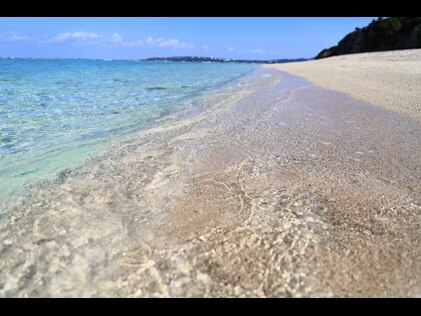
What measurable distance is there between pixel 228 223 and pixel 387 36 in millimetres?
59429

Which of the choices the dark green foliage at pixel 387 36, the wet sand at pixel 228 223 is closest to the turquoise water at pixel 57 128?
the wet sand at pixel 228 223

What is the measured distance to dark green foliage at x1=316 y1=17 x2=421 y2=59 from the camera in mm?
43250

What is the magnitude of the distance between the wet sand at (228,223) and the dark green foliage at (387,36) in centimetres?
4440

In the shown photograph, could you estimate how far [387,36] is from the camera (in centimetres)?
5056

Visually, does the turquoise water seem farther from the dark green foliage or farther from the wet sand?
the dark green foliage

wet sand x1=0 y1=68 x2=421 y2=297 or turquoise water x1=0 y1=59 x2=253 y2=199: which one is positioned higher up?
wet sand x1=0 y1=68 x2=421 y2=297

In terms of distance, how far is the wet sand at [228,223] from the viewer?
1801 mm

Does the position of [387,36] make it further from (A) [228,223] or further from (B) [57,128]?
(A) [228,223]

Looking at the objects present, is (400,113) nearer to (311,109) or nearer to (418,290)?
(311,109)

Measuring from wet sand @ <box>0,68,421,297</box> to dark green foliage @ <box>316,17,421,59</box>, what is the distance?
44.4 m

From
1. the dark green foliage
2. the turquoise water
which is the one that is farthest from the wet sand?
the dark green foliage

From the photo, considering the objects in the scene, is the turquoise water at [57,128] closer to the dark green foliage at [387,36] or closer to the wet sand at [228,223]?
the wet sand at [228,223]

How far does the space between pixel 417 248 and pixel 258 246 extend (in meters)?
1.02
